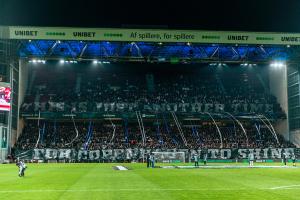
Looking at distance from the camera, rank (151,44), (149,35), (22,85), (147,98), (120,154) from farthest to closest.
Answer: (147,98), (22,85), (120,154), (151,44), (149,35)

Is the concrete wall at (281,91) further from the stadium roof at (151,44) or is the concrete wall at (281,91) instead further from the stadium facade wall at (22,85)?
the stadium facade wall at (22,85)

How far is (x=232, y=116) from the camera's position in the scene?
70312mm

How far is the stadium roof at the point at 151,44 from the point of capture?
175ft

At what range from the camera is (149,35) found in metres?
54.6

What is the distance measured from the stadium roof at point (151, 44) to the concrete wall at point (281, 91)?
35.8 feet

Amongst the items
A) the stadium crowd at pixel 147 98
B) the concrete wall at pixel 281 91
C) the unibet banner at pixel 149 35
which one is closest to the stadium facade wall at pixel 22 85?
the stadium crowd at pixel 147 98

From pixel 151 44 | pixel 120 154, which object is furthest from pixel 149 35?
pixel 120 154

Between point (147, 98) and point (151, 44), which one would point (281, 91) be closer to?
point (147, 98)

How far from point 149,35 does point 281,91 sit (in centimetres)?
2977

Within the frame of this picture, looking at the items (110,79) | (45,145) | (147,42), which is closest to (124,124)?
(110,79)

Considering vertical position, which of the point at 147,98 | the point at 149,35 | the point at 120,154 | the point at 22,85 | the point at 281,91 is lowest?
the point at 120,154

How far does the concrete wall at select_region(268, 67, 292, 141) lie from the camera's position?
233 feet

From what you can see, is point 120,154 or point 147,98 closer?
point 120,154

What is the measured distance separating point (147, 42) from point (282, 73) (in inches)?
1126
